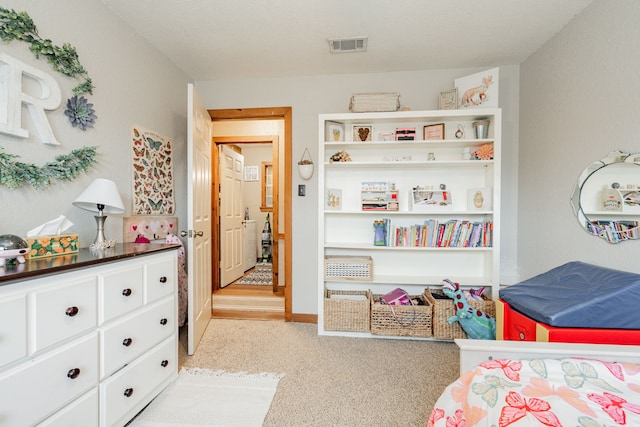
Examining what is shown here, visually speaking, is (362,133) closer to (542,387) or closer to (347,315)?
(347,315)

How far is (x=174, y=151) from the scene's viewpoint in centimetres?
252

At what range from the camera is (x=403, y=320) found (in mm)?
2342

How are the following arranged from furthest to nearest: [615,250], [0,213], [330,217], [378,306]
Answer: [330,217]
[378,306]
[615,250]
[0,213]

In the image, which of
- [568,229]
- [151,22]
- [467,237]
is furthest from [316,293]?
[151,22]

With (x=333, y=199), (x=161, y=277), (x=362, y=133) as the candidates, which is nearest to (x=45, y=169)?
(x=161, y=277)

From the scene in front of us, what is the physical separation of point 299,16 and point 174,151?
1.57 meters

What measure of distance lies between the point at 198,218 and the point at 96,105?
100 centimetres

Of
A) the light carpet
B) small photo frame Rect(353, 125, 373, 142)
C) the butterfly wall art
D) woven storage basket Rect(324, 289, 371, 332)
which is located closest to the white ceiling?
small photo frame Rect(353, 125, 373, 142)

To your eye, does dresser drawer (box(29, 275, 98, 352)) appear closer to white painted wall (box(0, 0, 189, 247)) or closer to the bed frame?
white painted wall (box(0, 0, 189, 247))

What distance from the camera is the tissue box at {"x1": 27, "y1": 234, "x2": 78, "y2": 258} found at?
3.93ft

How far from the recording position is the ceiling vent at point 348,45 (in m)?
2.15

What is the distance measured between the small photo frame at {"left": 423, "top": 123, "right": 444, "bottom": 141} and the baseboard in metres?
2.05

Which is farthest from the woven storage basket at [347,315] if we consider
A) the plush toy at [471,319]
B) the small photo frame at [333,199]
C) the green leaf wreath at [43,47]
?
the green leaf wreath at [43,47]

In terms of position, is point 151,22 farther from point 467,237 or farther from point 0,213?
point 467,237
